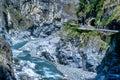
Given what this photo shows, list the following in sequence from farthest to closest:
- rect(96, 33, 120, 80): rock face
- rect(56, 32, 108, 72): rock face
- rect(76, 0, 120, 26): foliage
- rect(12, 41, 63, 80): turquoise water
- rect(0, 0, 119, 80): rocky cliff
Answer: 1. rect(76, 0, 120, 26): foliage
2. rect(56, 32, 108, 72): rock face
3. rect(0, 0, 119, 80): rocky cliff
4. rect(12, 41, 63, 80): turquoise water
5. rect(96, 33, 120, 80): rock face

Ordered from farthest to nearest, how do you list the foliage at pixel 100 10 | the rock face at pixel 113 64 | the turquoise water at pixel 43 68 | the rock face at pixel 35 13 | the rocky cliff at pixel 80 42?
the rock face at pixel 35 13
the foliage at pixel 100 10
the rocky cliff at pixel 80 42
the turquoise water at pixel 43 68
the rock face at pixel 113 64

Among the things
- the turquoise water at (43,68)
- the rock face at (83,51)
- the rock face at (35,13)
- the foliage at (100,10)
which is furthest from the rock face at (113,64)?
the rock face at (35,13)

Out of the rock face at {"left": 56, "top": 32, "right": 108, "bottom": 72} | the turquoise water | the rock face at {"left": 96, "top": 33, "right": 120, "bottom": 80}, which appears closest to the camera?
the rock face at {"left": 96, "top": 33, "right": 120, "bottom": 80}

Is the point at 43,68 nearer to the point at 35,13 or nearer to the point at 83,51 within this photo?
the point at 83,51

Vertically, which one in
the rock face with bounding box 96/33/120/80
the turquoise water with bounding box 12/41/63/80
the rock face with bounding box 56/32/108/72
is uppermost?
the rock face with bounding box 96/33/120/80

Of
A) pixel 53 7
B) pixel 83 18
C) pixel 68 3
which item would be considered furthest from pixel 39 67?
pixel 53 7

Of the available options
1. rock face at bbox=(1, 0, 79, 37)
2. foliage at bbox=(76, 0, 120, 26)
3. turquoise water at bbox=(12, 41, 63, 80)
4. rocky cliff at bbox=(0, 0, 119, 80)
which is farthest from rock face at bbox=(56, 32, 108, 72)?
rock face at bbox=(1, 0, 79, 37)

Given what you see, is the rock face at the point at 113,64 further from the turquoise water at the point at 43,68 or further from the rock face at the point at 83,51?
the rock face at the point at 83,51

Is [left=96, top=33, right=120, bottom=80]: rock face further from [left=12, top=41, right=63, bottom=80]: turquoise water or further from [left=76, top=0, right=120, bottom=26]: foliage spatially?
Result: [left=76, top=0, right=120, bottom=26]: foliage

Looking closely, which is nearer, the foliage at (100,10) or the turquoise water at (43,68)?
the turquoise water at (43,68)

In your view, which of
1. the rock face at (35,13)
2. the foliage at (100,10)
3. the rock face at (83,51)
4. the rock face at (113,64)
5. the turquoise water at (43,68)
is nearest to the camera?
the rock face at (113,64)

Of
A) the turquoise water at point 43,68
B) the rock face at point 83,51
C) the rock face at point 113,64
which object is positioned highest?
the rock face at point 113,64
